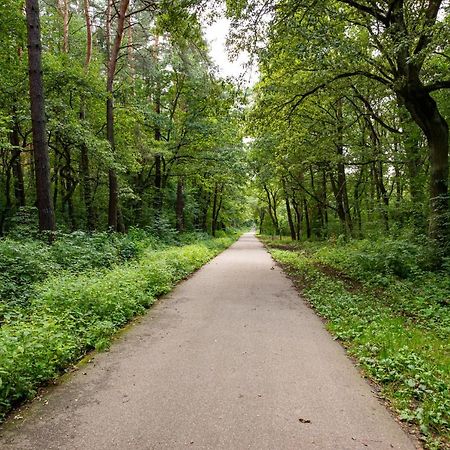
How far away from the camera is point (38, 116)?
9.03 meters

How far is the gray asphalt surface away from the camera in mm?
2912

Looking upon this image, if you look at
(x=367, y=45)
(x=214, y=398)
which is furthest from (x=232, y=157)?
(x=214, y=398)

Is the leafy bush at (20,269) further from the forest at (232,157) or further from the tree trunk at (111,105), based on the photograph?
the tree trunk at (111,105)

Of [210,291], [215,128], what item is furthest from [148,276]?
[215,128]

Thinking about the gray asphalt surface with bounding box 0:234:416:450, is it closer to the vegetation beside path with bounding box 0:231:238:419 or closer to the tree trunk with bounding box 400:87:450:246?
the vegetation beside path with bounding box 0:231:238:419

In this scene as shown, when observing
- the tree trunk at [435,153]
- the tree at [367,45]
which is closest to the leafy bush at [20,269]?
the tree at [367,45]

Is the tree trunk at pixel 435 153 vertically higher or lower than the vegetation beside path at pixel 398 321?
higher

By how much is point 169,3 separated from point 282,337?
8.59 meters

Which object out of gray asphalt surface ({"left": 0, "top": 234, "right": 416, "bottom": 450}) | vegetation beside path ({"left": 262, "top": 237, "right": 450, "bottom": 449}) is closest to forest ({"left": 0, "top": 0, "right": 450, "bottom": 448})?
vegetation beside path ({"left": 262, "top": 237, "right": 450, "bottom": 449})

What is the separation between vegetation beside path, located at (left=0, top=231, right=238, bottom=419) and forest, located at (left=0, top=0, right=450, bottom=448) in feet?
0.10

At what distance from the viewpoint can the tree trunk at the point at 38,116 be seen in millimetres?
8805

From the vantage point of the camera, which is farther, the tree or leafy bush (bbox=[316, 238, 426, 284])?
leafy bush (bbox=[316, 238, 426, 284])

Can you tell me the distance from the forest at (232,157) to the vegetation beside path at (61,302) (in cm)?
3

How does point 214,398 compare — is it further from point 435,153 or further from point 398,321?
point 435,153
